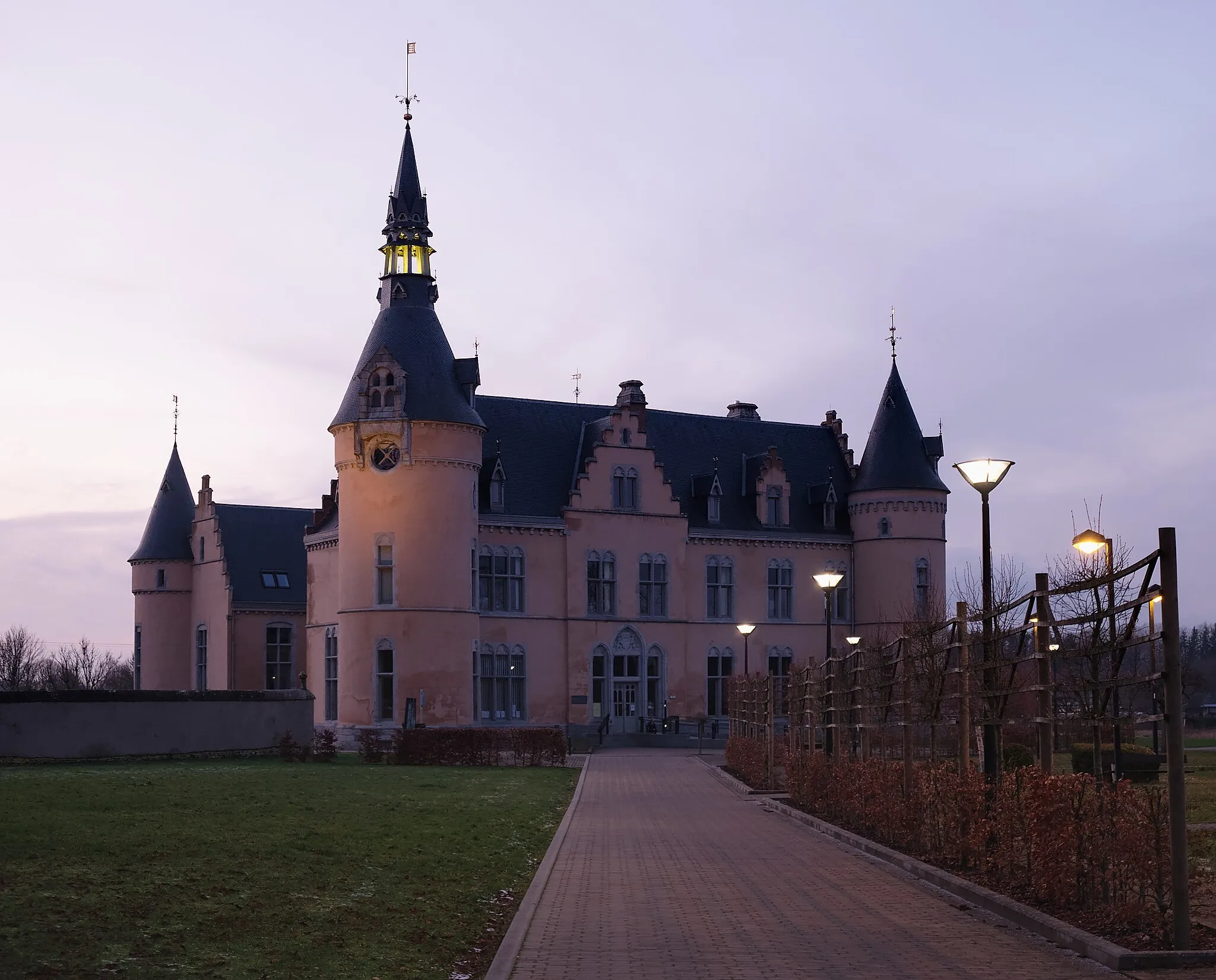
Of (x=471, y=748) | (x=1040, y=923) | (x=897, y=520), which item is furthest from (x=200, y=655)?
(x=1040, y=923)

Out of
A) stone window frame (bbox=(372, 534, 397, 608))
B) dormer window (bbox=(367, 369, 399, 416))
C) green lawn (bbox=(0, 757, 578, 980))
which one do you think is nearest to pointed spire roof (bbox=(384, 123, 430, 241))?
dormer window (bbox=(367, 369, 399, 416))

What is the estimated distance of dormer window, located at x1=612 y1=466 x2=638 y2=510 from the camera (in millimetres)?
61938

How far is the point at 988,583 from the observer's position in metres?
17.8

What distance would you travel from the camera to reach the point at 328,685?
5959 cm

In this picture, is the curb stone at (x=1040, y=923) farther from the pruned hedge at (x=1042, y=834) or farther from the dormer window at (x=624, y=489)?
the dormer window at (x=624, y=489)

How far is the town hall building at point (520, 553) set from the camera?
55438mm

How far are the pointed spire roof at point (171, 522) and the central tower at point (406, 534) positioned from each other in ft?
59.2

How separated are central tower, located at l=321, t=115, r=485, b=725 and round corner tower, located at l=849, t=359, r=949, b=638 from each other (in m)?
19.2

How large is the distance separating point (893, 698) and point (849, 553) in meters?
46.4

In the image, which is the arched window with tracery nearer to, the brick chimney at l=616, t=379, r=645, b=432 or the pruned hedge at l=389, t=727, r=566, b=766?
the brick chimney at l=616, t=379, r=645, b=432

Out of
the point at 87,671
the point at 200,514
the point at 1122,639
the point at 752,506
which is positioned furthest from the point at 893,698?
the point at 87,671

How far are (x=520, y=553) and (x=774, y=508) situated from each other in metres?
12.7

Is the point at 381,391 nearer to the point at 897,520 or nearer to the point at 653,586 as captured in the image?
the point at 653,586

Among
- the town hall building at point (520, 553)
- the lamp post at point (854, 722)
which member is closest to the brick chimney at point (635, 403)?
the town hall building at point (520, 553)
